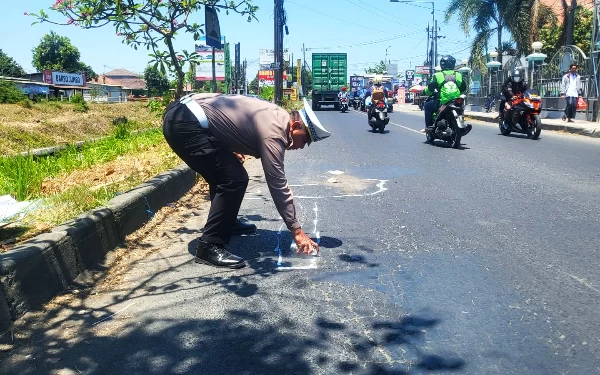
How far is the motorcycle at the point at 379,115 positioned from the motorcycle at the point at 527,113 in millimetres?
3471

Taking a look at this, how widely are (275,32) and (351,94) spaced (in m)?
22.8

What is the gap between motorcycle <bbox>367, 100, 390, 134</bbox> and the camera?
16.6 meters

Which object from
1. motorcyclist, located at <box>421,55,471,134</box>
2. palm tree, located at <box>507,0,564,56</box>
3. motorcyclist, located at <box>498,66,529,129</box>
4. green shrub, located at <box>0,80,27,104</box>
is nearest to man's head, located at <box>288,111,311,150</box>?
motorcyclist, located at <box>421,55,471,134</box>

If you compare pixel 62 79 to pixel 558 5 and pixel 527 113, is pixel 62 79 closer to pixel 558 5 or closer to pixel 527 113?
pixel 558 5

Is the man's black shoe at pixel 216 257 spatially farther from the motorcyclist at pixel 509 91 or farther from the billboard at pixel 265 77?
the billboard at pixel 265 77

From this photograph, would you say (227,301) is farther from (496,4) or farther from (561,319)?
(496,4)

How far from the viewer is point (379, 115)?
16.6m

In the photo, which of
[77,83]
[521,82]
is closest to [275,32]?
[521,82]

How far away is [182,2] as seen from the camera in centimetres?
612


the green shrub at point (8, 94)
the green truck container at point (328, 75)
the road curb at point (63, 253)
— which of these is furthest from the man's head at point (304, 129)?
the green truck container at point (328, 75)

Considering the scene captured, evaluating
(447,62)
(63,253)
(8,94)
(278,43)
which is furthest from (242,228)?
(278,43)

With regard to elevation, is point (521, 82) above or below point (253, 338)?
above

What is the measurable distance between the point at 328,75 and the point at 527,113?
92.2ft

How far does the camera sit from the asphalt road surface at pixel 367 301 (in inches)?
111
